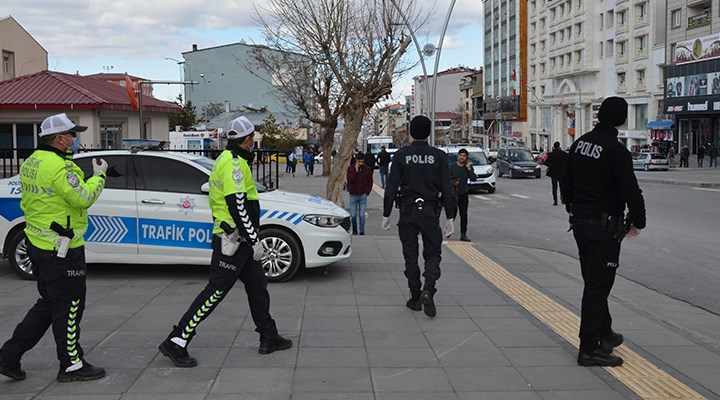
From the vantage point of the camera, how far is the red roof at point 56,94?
841 inches

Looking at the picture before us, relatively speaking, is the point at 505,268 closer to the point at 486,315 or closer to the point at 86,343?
the point at 486,315

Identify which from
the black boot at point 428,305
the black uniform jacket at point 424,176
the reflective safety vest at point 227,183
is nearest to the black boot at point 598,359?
the black boot at point 428,305

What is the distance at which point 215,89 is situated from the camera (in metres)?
78.9

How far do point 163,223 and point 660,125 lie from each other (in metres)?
53.4

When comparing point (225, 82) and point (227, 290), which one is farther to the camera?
point (225, 82)

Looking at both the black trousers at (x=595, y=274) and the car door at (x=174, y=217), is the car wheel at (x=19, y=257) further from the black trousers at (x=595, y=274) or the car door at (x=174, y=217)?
the black trousers at (x=595, y=274)

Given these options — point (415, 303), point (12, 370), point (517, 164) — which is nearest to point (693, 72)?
point (517, 164)

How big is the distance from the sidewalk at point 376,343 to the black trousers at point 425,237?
418mm

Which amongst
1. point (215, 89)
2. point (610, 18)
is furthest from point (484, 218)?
point (215, 89)

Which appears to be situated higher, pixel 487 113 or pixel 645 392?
pixel 487 113

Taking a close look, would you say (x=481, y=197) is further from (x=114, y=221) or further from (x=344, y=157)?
(x=114, y=221)

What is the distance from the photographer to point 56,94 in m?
22.0

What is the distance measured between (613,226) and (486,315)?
79.7 inches

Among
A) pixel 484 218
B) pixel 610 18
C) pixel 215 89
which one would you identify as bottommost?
pixel 484 218
